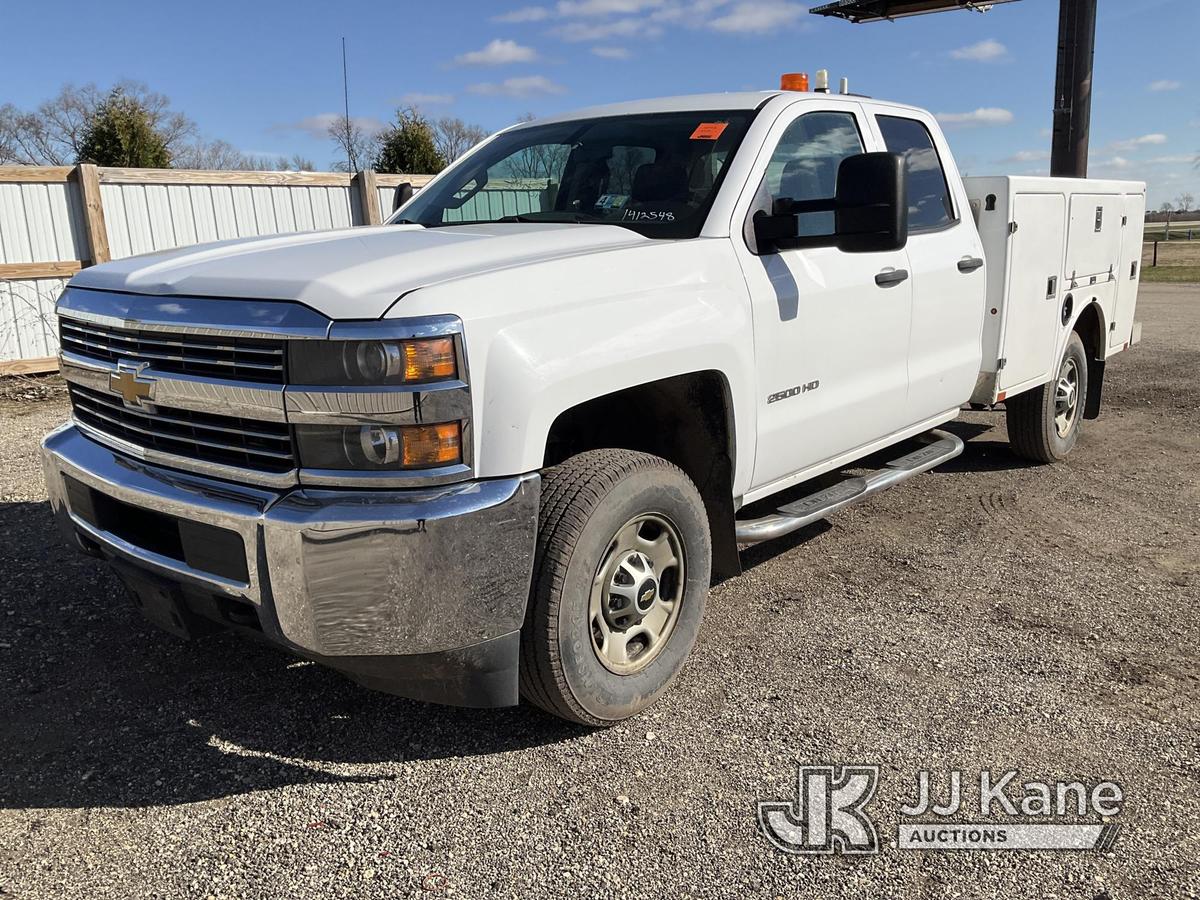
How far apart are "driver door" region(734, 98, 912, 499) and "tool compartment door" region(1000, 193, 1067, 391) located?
1.26m

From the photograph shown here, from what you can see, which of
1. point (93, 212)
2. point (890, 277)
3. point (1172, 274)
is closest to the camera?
point (890, 277)

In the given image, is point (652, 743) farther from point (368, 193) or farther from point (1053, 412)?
point (368, 193)

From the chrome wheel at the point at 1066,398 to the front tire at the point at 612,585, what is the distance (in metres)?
3.95

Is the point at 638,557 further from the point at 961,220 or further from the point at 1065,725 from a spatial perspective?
the point at 961,220

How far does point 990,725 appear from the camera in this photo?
322 cm

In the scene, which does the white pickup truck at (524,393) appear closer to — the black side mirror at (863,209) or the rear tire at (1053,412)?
the black side mirror at (863,209)

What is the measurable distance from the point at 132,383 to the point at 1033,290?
4637 millimetres

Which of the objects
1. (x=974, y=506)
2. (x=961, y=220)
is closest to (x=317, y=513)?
(x=961, y=220)

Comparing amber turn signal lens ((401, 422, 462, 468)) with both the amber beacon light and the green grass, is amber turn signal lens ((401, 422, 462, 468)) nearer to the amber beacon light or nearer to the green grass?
the amber beacon light

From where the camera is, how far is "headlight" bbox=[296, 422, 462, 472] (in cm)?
251

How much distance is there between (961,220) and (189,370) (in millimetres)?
3703

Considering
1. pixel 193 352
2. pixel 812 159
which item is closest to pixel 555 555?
pixel 193 352

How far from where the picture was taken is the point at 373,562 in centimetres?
250

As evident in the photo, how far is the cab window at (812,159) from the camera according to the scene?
149 inches
